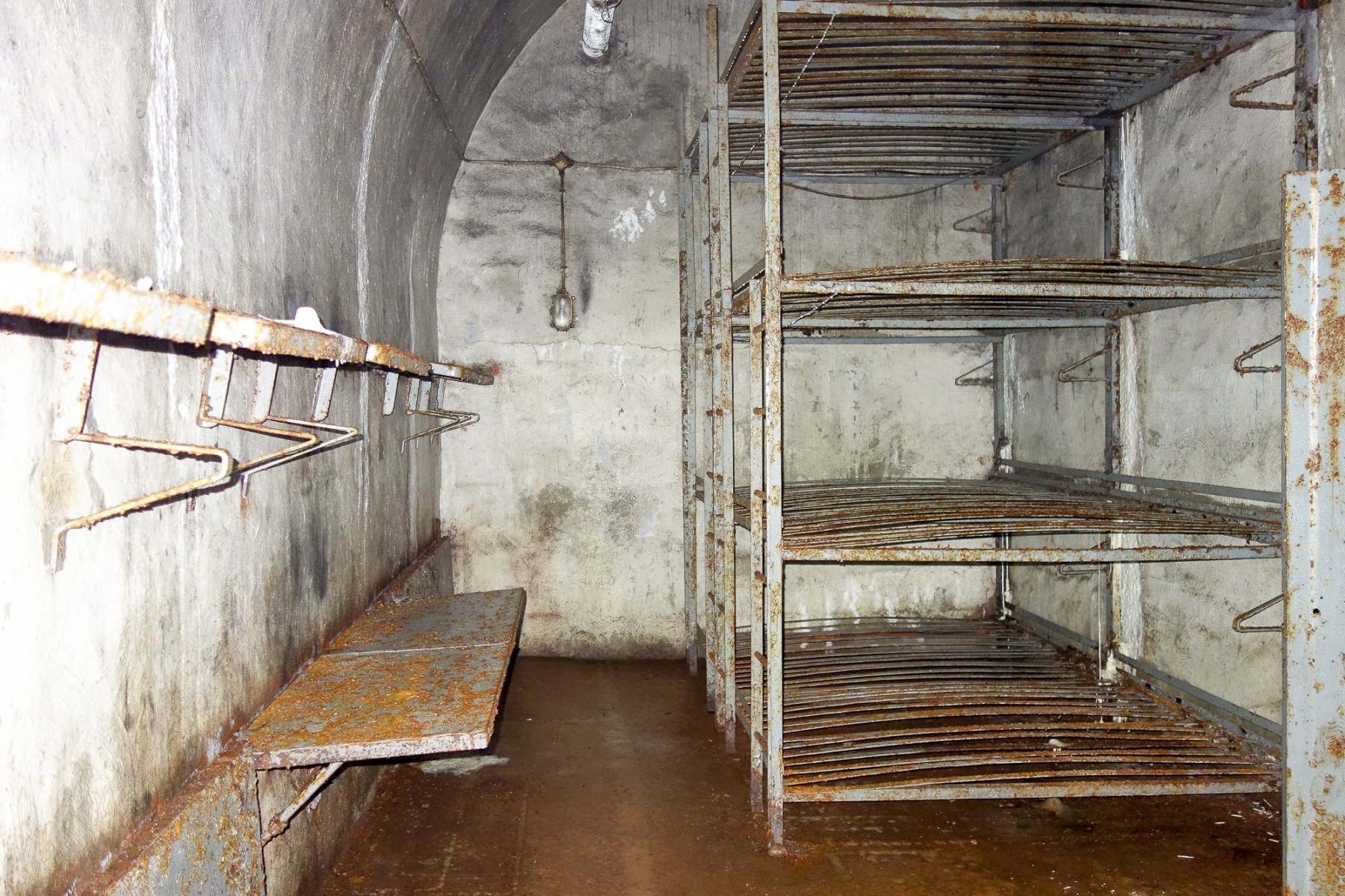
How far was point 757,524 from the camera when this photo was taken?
3580mm

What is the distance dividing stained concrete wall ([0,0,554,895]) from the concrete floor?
483 millimetres

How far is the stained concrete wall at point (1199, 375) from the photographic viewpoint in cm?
374

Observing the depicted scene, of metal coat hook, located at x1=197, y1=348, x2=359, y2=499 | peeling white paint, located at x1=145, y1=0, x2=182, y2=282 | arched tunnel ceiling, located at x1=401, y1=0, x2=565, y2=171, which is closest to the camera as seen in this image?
peeling white paint, located at x1=145, y1=0, x2=182, y2=282

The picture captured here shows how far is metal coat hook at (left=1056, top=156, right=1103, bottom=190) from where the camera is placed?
485cm

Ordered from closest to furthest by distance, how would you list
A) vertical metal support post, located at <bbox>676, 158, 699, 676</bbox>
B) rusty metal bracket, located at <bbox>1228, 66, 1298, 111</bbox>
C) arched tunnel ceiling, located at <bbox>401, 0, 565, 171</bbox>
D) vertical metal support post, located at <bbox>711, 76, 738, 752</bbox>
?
1. rusty metal bracket, located at <bbox>1228, 66, 1298, 111</bbox>
2. arched tunnel ceiling, located at <bbox>401, 0, 565, 171</bbox>
3. vertical metal support post, located at <bbox>711, 76, 738, 752</bbox>
4. vertical metal support post, located at <bbox>676, 158, 699, 676</bbox>

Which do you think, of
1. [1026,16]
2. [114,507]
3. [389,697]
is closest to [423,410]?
[389,697]


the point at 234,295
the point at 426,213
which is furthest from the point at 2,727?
the point at 426,213

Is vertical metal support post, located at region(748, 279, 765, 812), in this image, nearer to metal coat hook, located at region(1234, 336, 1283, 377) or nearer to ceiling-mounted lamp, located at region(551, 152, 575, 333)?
metal coat hook, located at region(1234, 336, 1283, 377)

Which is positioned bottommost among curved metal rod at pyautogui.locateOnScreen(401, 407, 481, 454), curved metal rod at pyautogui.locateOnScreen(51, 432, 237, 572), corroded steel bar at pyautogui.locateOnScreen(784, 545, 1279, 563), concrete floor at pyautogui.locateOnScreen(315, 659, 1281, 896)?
concrete floor at pyautogui.locateOnScreen(315, 659, 1281, 896)

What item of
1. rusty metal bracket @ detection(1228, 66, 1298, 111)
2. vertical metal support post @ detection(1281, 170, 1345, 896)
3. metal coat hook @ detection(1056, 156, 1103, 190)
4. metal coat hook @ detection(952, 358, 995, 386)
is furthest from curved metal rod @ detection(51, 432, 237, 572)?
metal coat hook @ detection(952, 358, 995, 386)

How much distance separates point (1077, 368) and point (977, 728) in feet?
7.67

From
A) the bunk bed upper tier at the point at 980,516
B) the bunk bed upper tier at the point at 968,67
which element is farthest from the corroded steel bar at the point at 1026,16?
the bunk bed upper tier at the point at 980,516

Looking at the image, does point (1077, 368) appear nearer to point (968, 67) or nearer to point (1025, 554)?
point (968, 67)

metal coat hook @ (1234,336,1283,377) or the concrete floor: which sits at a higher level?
metal coat hook @ (1234,336,1283,377)
